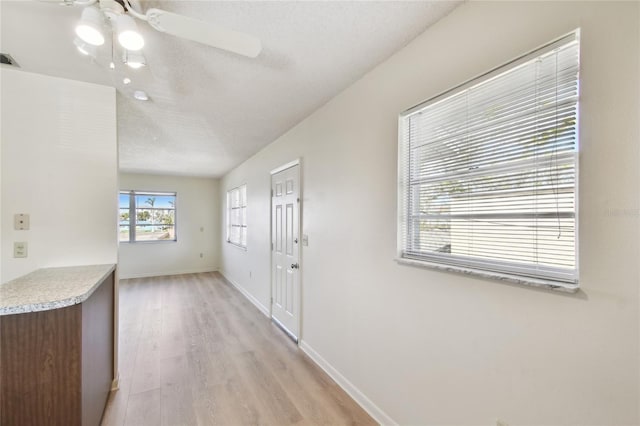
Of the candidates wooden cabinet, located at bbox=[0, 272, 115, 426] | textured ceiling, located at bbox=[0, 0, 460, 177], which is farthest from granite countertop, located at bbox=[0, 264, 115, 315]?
textured ceiling, located at bbox=[0, 0, 460, 177]

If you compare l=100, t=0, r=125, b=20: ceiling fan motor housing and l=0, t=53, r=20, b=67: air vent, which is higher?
l=0, t=53, r=20, b=67: air vent

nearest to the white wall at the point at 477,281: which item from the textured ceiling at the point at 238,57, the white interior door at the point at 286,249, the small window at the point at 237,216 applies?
the textured ceiling at the point at 238,57

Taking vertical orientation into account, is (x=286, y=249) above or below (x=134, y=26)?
below

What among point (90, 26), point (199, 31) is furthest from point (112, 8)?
point (199, 31)

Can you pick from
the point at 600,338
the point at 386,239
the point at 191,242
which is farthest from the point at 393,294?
the point at 191,242

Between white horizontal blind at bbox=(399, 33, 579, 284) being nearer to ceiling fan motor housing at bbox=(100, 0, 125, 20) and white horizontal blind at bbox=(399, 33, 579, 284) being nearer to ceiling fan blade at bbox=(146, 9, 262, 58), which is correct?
ceiling fan blade at bbox=(146, 9, 262, 58)

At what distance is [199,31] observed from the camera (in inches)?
46.4

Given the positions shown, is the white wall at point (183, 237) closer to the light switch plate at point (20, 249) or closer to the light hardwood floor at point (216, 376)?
the light hardwood floor at point (216, 376)

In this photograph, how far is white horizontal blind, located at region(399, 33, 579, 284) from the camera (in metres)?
1.04

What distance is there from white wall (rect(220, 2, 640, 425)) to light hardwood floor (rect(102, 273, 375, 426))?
0.30 metres

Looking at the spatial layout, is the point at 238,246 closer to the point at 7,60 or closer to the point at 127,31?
the point at 7,60

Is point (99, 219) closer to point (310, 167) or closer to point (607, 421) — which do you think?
point (310, 167)

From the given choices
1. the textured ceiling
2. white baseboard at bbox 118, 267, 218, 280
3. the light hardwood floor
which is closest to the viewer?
the textured ceiling

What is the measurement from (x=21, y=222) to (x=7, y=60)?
1.11 m
